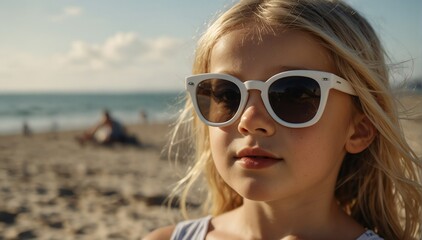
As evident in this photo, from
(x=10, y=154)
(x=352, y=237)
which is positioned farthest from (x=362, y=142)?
(x=10, y=154)

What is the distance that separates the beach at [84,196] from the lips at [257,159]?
1.04 m

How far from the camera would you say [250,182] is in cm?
197

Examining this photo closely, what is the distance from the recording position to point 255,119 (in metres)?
1.95

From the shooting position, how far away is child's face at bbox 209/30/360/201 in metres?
1.95

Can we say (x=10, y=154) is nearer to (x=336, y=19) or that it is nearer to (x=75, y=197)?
(x=75, y=197)

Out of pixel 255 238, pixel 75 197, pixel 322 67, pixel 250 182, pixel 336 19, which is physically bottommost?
pixel 75 197

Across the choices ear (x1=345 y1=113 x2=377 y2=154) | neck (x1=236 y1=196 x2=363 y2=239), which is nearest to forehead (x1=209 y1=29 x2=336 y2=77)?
ear (x1=345 y1=113 x2=377 y2=154)

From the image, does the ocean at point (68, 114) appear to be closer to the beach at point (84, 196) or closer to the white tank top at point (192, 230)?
the white tank top at point (192, 230)

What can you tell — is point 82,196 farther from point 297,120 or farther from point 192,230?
point 297,120

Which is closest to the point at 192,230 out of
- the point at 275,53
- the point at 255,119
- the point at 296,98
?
the point at 255,119

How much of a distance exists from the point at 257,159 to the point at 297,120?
238 mm

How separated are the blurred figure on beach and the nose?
11107mm

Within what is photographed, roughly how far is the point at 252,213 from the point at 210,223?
33 centimetres

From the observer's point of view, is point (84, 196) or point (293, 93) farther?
point (84, 196)
